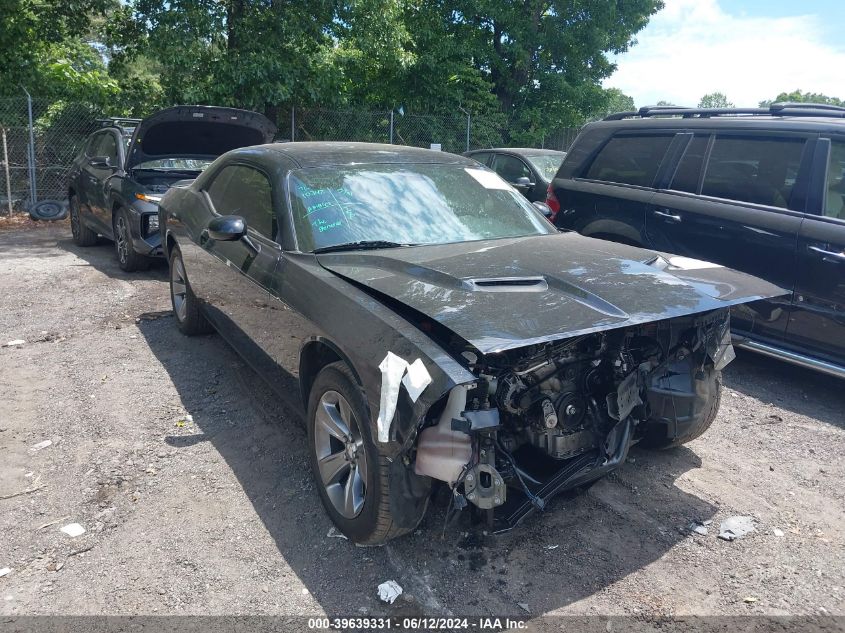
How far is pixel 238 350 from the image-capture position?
4566 millimetres

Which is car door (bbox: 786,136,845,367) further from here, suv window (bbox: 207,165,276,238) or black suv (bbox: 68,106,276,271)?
black suv (bbox: 68,106,276,271)

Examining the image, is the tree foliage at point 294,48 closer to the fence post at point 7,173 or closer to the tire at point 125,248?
the fence post at point 7,173

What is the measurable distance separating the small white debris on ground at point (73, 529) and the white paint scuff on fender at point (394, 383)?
66.7 inches

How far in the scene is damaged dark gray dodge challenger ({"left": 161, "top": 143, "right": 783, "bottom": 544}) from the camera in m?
2.71

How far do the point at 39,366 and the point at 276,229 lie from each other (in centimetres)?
265

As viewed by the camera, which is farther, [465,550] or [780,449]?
[780,449]

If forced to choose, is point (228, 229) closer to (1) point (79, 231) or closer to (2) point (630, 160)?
(2) point (630, 160)

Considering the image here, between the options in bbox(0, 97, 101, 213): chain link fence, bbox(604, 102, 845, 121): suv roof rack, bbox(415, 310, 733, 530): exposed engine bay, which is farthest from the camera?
bbox(0, 97, 101, 213): chain link fence

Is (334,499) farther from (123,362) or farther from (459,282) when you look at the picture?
(123,362)

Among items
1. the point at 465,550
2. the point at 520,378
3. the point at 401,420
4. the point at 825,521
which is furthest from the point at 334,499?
the point at 825,521

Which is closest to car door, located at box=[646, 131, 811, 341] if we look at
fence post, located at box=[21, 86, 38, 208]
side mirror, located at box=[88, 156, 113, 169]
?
side mirror, located at box=[88, 156, 113, 169]

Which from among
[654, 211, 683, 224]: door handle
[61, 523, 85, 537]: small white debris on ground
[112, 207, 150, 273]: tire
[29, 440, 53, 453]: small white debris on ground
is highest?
[654, 211, 683, 224]: door handle

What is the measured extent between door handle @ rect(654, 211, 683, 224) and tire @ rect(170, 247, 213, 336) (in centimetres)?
390

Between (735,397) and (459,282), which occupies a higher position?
(459,282)
